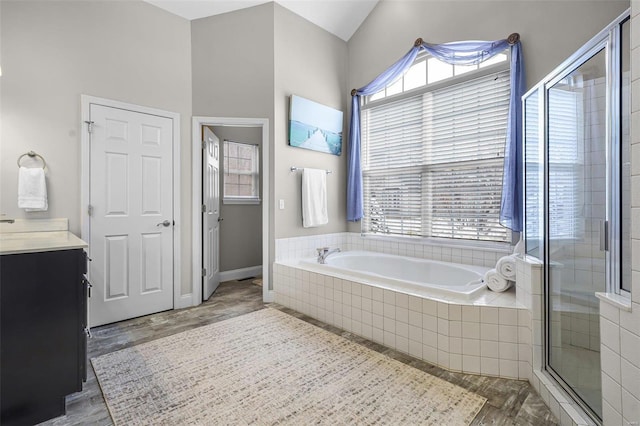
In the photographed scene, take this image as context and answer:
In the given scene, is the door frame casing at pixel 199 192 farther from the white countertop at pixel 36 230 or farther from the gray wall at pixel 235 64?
the white countertop at pixel 36 230

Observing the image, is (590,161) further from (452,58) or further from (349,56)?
(349,56)

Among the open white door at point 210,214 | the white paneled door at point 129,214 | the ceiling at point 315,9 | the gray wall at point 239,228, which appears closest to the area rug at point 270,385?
the white paneled door at point 129,214

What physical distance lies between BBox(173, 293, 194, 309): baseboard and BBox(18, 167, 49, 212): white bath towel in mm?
1392

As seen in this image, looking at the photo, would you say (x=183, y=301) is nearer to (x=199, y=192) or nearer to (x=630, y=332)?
(x=199, y=192)

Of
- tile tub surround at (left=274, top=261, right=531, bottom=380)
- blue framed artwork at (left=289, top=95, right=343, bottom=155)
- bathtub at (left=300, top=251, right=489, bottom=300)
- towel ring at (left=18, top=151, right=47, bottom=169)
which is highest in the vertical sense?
blue framed artwork at (left=289, top=95, right=343, bottom=155)

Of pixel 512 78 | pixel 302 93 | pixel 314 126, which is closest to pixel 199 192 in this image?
pixel 314 126

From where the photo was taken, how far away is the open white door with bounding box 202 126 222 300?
11.0 feet

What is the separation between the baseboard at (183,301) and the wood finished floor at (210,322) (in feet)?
0.30

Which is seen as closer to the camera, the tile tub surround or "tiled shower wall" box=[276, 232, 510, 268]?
the tile tub surround

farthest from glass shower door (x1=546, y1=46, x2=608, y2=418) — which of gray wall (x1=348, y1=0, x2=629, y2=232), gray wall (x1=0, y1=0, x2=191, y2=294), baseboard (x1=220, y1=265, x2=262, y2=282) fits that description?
baseboard (x1=220, y1=265, x2=262, y2=282)

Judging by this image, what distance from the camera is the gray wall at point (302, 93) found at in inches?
130

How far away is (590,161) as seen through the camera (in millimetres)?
1562

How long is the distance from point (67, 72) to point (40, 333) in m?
2.11

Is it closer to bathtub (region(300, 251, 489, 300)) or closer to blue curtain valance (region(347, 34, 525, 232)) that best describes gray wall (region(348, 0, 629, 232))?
blue curtain valance (region(347, 34, 525, 232))
